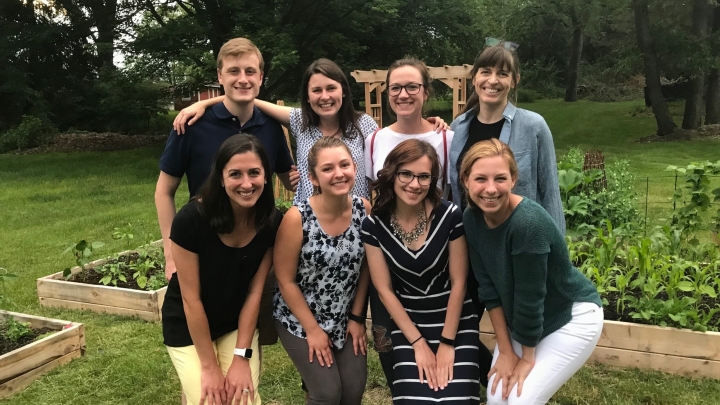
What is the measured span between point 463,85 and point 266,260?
25.7ft

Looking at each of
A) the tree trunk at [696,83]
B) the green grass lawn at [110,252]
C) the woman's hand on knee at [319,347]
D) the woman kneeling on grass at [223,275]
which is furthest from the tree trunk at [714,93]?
the woman kneeling on grass at [223,275]

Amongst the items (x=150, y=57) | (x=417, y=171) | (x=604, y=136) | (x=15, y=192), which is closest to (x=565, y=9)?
(x=604, y=136)

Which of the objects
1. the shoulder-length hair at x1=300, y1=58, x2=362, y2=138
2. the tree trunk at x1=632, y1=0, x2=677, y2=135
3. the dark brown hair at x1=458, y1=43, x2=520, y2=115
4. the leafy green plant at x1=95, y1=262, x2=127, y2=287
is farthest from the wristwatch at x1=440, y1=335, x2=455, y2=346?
the tree trunk at x1=632, y1=0, x2=677, y2=135

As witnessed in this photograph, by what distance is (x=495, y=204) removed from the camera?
87.5 inches

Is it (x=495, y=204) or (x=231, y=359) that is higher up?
(x=495, y=204)

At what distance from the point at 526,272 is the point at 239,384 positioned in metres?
1.36

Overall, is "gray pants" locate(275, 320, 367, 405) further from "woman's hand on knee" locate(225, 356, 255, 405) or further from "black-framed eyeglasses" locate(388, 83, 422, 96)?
"black-framed eyeglasses" locate(388, 83, 422, 96)

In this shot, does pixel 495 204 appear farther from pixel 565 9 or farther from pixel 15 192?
pixel 565 9

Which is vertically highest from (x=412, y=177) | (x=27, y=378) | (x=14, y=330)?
(x=412, y=177)

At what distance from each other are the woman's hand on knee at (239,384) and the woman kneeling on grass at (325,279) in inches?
8.7

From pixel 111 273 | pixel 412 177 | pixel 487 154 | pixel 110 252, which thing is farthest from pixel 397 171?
pixel 110 252

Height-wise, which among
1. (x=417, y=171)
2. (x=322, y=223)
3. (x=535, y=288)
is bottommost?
(x=535, y=288)

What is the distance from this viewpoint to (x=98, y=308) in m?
4.52

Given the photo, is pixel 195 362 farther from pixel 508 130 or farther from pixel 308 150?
pixel 508 130
